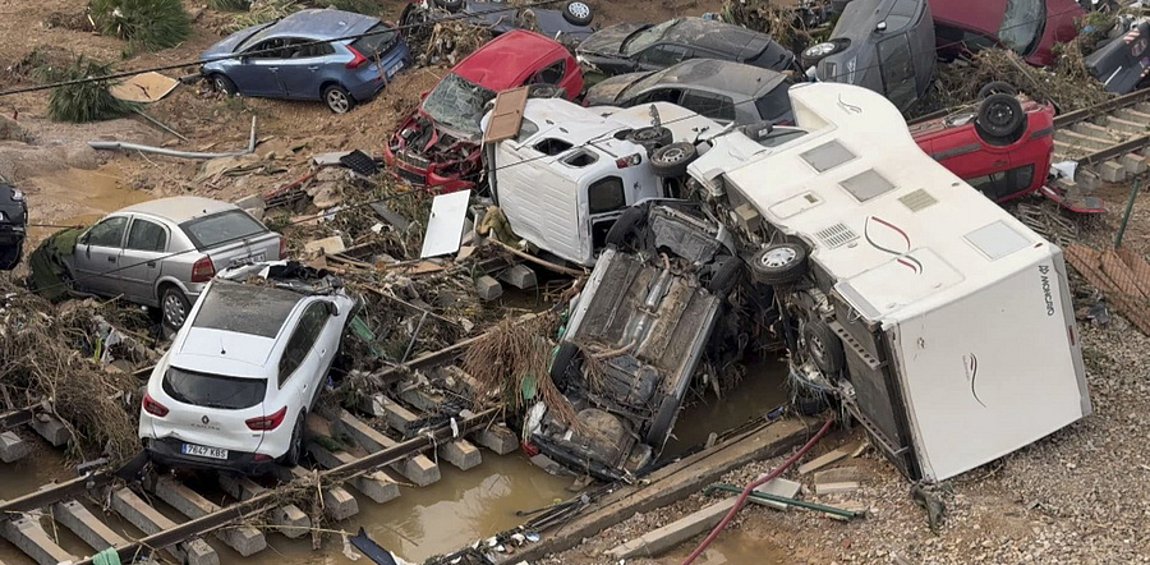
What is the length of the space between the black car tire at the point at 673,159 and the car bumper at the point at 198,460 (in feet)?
17.1

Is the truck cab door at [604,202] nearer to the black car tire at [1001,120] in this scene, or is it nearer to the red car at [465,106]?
the red car at [465,106]

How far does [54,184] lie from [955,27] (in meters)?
12.8

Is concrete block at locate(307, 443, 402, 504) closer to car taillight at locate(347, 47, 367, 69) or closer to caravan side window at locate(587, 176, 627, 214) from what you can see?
caravan side window at locate(587, 176, 627, 214)

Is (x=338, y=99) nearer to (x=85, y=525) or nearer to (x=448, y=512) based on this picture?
(x=448, y=512)

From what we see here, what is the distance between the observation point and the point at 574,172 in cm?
1495

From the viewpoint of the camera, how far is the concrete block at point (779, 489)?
11.7m

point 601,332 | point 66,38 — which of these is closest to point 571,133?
point 601,332

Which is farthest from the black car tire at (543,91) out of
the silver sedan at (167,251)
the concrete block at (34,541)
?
the concrete block at (34,541)

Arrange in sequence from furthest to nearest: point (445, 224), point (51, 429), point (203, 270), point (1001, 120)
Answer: point (445, 224) → point (1001, 120) → point (203, 270) → point (51, 429)

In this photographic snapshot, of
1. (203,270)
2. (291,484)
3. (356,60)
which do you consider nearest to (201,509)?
(291,484)

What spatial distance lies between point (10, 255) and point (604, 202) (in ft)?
20.2

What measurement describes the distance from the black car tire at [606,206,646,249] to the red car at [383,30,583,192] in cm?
343

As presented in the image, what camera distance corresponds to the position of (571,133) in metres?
15.8

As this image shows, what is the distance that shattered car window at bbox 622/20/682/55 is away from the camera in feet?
65.0
